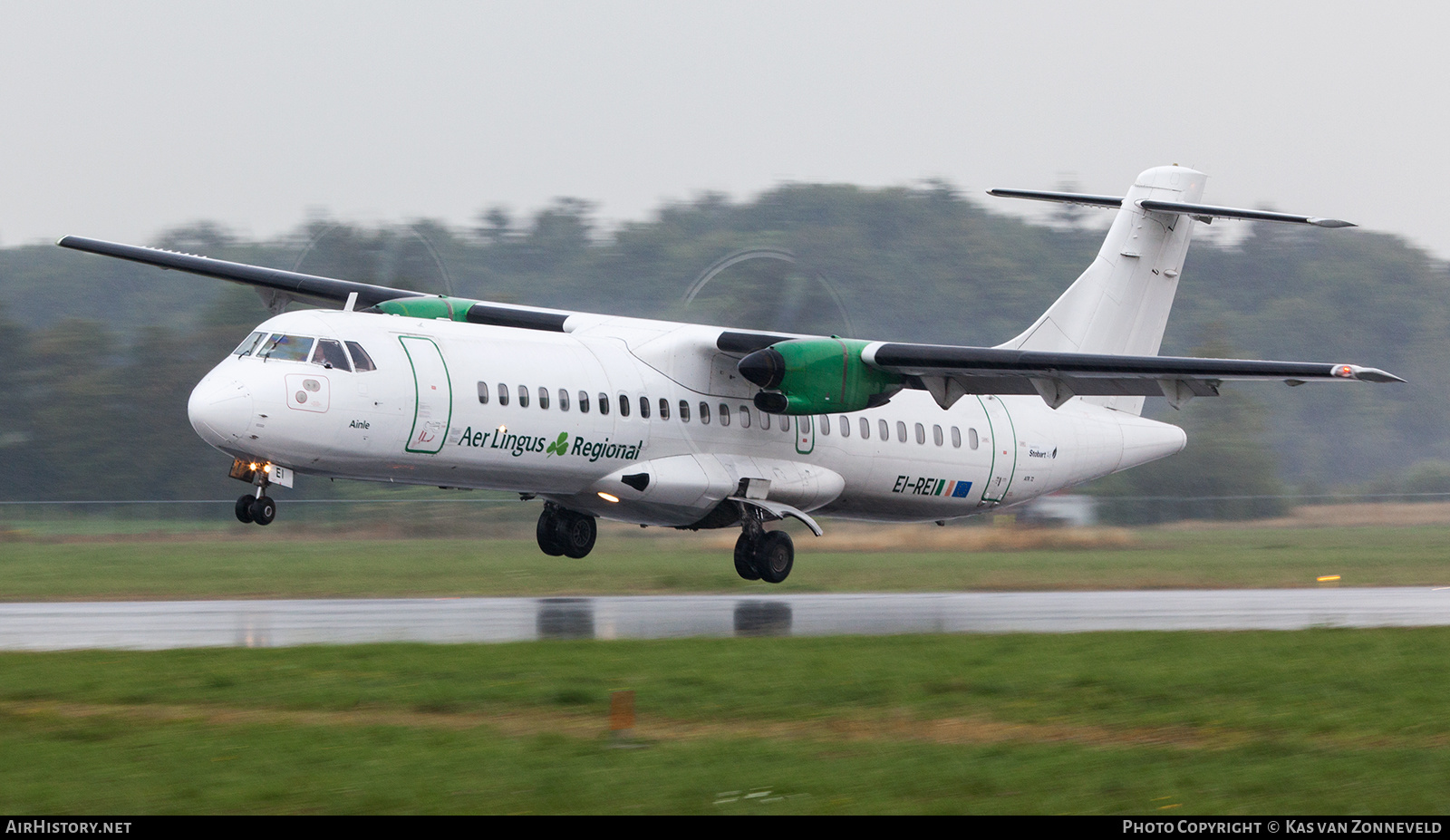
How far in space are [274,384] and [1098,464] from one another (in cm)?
1440

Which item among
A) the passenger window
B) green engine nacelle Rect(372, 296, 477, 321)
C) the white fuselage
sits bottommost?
the white fuselage

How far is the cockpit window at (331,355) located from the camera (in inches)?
711

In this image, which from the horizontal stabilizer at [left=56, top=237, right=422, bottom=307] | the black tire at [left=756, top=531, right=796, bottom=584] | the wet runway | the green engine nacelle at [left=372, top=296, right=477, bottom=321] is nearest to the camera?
the wet runway

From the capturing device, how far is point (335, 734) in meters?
9.70

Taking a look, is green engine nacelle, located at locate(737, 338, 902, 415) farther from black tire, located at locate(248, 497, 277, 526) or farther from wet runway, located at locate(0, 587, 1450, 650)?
black tire, located at locate(248, 497, 277, 526)

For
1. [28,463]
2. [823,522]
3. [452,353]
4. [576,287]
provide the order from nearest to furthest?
[452,353] < [823,522] < [28,463] < [576,287]

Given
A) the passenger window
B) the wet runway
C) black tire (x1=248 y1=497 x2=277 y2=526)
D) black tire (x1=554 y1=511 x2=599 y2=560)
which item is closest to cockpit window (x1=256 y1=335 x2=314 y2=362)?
the passenger window

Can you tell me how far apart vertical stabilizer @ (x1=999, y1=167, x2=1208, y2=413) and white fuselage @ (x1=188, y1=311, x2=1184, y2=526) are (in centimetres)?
117

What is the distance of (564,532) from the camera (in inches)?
886

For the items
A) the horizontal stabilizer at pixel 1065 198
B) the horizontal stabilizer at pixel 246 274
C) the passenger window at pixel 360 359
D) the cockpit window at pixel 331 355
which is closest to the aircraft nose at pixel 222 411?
the cockpit window at pixel 331 355

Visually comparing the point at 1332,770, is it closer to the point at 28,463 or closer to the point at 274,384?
the point at 274,384

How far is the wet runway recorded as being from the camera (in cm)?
1490

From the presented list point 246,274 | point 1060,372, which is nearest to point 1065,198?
point 1060,372

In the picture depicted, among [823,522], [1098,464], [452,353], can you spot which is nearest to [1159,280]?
[1098,464]
